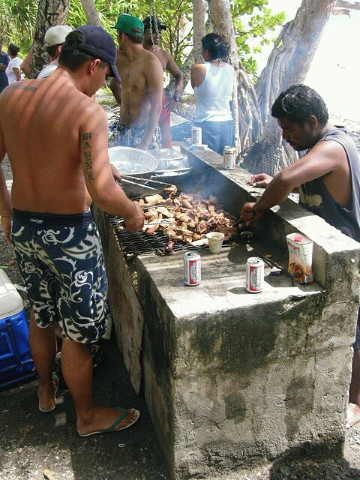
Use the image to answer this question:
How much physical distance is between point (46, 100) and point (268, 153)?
707 centimetres

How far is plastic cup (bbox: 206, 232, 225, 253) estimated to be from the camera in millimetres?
3607

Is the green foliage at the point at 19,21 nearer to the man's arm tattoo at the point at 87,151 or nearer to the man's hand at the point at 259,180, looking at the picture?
the man's hand at the point at 259,180

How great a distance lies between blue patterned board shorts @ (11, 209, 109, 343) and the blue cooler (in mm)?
553

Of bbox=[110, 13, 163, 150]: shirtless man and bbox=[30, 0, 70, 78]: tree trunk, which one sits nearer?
bbox=[110, 13, 163, 150]: shirtless man

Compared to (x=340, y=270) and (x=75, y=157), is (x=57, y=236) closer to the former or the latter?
(x=75, y=157)

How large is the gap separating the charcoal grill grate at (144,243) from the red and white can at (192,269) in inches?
25.3

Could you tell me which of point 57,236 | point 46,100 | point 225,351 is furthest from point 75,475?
point 46,100

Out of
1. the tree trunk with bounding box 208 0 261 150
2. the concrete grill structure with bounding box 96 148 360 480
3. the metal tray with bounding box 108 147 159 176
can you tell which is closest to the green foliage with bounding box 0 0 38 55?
the tree trunk with bounding box 208 0 261 150

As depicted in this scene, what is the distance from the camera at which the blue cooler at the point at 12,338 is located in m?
3.88

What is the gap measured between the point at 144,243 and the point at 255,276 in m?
1.32

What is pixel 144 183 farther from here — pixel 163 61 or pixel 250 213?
pixel 163 61

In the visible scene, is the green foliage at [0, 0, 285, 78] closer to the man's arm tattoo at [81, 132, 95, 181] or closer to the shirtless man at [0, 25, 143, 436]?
the shirtless man at [0, 25, 143, 436]

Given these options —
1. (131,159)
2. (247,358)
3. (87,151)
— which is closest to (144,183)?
(131,159)

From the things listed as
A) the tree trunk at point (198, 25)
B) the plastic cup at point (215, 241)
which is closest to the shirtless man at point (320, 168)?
the plastic cup at point (215, 241)
